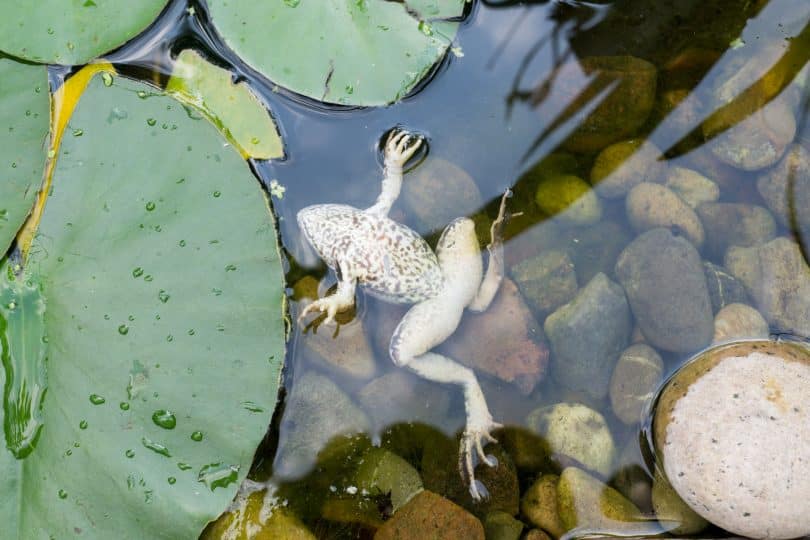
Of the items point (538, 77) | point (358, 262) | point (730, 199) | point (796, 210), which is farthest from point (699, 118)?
point (358, 262)

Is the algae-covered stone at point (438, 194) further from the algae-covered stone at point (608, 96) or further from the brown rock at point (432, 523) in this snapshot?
the brown rock at point (432, 523)

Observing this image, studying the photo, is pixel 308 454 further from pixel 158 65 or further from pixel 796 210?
pixel 796 210

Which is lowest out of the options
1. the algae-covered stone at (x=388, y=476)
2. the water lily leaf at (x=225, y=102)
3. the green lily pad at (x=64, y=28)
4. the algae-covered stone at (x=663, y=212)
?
the algae-covered stone at (x=388, y=476)

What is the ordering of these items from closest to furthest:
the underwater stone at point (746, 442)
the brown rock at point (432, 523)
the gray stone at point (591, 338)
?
1. the underwater stone at point (746, 442)
2. the brown rock at point (432, 523)
3. the gray stone at point (591, 338)

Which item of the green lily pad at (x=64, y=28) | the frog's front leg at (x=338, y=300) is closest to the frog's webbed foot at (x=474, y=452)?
the frog's front leg at (x=338, y=300)

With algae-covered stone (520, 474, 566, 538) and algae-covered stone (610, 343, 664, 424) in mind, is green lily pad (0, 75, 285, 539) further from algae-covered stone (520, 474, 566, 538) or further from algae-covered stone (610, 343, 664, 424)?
algae-covered stone (610, 343, 664, 424)

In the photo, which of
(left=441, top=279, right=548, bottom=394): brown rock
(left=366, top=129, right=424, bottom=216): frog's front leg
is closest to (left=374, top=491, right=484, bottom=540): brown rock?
(left=441, top=279, right=548, bottom=394): brown rock

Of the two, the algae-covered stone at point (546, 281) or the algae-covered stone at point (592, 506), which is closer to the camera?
the algae-covered stone at point (592, 506)
